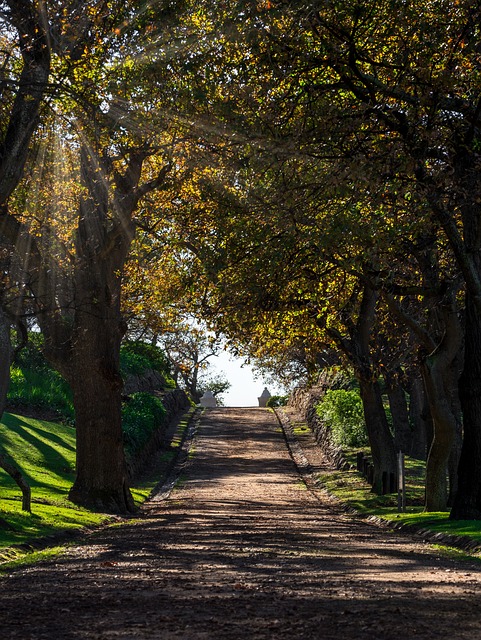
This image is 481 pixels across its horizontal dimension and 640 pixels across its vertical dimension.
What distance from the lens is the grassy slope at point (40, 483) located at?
49.2 ft

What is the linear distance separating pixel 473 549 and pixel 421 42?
7.40 meters

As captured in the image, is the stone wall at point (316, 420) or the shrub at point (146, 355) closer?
the stone wall at point (316, 420)

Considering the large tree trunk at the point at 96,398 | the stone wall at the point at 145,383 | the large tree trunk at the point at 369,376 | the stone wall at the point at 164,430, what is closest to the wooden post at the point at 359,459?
the large tree trunk at the point at 369,376

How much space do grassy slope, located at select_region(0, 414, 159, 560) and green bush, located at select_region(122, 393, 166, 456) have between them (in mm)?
1581

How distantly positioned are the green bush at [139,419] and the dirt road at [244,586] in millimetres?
11564

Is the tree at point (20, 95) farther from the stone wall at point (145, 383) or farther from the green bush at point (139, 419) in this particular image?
the stone wall at point (145, 383)

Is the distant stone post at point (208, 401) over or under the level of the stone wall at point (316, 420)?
over

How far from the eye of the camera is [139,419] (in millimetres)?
33375

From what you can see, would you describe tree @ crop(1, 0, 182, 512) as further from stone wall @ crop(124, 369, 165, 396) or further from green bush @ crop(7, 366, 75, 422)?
stone wall @ crop(124, 369, 165, 396)

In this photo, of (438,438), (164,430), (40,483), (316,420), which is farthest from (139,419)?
(438,438)

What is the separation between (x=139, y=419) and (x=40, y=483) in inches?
426

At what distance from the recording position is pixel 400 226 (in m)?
16.2

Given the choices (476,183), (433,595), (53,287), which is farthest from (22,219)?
(433,595)

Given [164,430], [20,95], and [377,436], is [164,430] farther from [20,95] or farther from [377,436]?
[20,95]
